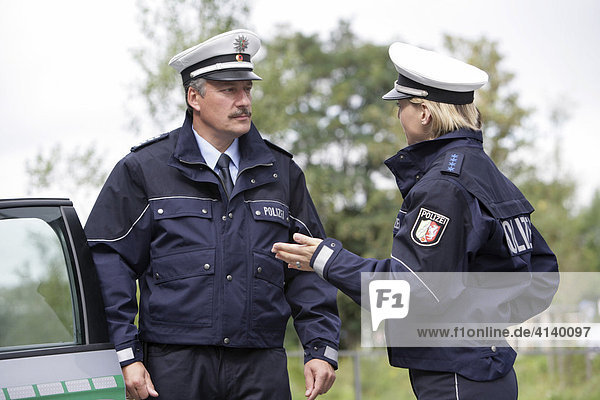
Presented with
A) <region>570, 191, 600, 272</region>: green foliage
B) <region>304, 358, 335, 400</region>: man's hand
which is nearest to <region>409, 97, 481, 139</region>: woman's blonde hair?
<region>304, 358, 335, 400</region>: man's hand

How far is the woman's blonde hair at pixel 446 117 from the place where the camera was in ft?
9.95

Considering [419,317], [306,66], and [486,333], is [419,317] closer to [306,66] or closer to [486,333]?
[486,333]

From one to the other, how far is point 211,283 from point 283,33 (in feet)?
100

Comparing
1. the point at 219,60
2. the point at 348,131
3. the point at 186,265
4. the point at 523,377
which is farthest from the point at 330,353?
the point at 348,131

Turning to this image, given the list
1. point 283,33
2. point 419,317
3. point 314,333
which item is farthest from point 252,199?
point 283,33

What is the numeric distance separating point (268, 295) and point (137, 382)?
0.65 m

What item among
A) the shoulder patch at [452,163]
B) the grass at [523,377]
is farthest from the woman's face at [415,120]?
the grass at [523,377]

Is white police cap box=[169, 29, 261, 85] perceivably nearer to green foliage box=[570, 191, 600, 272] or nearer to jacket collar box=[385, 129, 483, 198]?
jacket collar box=[385, 129, 483, 198]

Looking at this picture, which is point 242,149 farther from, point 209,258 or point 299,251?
point 299,251

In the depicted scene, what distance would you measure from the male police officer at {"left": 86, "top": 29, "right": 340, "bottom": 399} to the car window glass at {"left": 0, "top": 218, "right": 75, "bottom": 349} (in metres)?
0.18

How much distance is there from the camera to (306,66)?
3359 cm

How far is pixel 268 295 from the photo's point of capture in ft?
11.1

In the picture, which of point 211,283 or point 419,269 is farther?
point 211,283

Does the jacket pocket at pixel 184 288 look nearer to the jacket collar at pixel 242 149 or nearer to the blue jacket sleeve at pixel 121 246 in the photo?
the blue jacket sleeve at pixel 121 246
